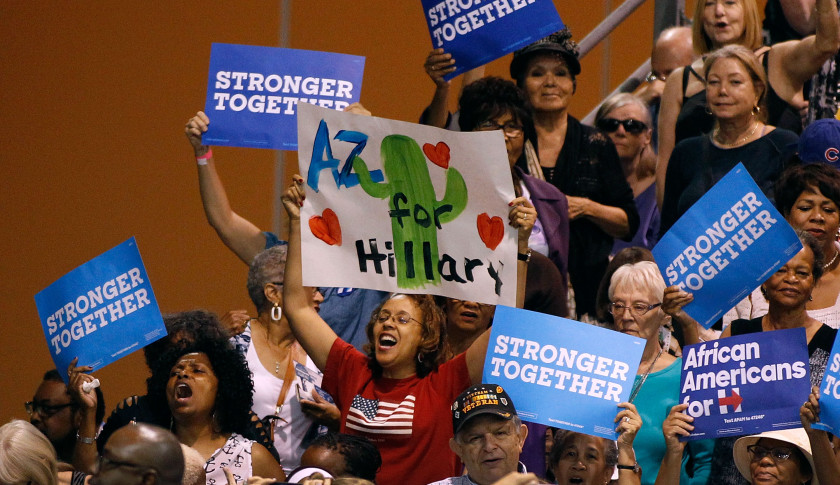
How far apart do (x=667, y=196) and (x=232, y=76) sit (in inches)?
78.4

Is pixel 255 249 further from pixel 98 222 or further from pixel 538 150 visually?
pixel 98 222

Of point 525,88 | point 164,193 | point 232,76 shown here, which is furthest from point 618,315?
point 164,193

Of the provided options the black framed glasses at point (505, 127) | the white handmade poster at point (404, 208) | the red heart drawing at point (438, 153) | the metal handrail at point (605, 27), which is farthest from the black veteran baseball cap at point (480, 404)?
the metal handrail at point (605, 27)

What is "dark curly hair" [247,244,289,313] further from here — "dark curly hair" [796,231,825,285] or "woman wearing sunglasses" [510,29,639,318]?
"dark curly hair" [796,231,825,285]

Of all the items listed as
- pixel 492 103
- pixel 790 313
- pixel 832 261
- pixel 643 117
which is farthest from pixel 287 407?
pixel 643 117

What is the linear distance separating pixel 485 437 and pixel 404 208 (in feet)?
3.59

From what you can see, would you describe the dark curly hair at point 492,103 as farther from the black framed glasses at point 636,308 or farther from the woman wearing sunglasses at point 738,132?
the black framed glasses at point 636,308

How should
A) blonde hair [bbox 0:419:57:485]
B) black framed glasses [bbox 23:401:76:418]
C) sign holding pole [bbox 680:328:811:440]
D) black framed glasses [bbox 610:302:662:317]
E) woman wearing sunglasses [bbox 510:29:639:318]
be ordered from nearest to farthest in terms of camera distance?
blonde hair [bbox 0:419:57:485] → sign holding pole [bbox 680:328:811:440] → black framed glasses [bbox 610:302:662:317] → black framed glasses [bbox 23:401:76:418] → woman wearing sunglasses [bbox 510:29:639:318]

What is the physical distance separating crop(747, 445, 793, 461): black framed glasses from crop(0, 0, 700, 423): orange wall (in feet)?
13.5

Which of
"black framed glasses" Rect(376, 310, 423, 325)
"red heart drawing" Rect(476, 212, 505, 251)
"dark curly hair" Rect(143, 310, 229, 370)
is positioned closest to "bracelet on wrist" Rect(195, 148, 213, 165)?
"dark curly hair" Rect(143, 310, 229, 370)

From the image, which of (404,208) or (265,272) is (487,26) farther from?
(265,272)

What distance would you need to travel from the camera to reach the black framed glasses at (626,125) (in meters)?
6.89

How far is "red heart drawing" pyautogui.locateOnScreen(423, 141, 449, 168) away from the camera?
504 cm

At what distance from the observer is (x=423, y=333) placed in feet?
16.1
